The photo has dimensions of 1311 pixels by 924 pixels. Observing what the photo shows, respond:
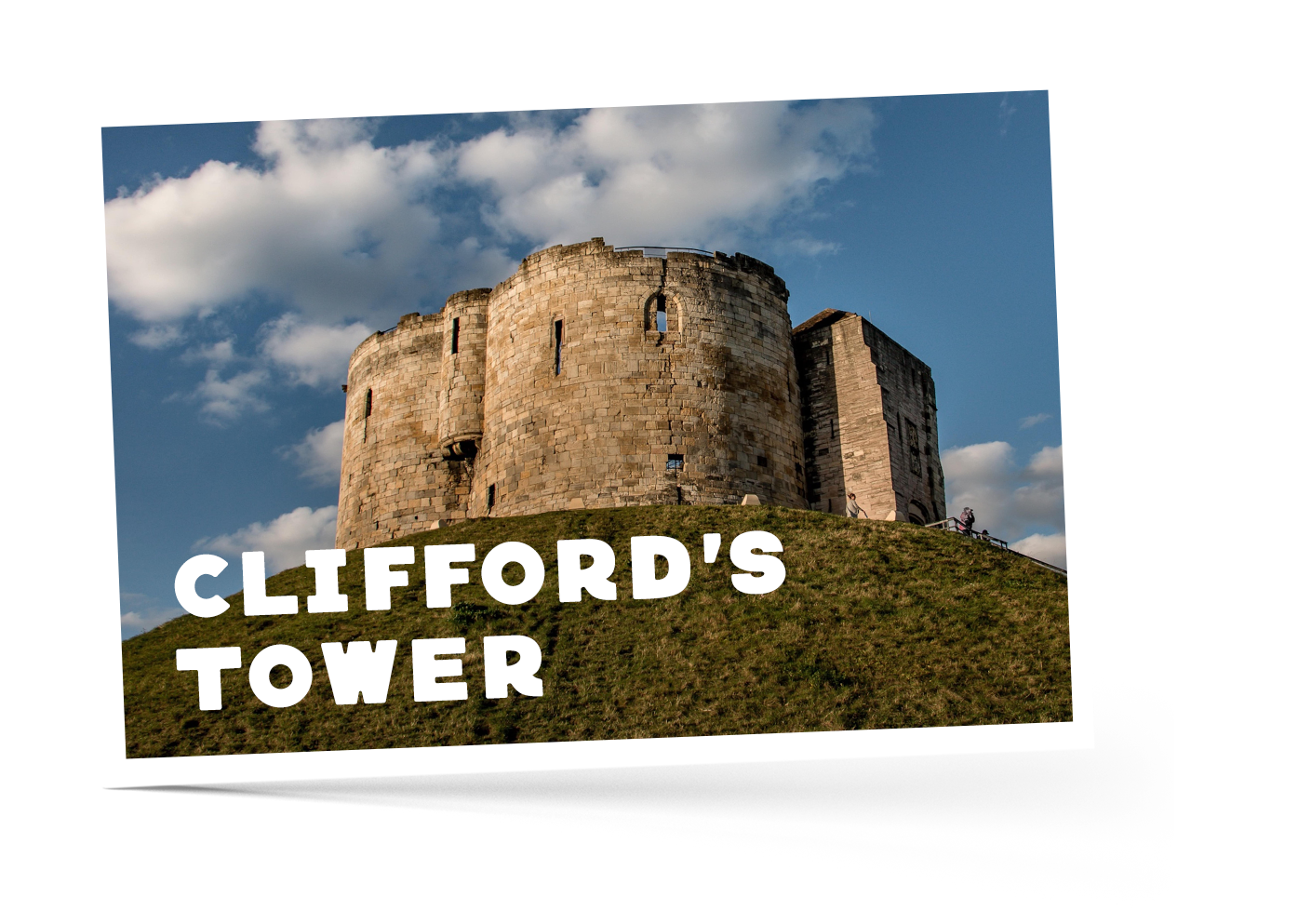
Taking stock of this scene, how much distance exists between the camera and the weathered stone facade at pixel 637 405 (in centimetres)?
2381

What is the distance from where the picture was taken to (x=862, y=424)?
86.5 feet

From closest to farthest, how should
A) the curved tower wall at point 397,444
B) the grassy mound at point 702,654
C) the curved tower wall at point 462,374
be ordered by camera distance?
the grassy mound at point 702,654
the curved tower wall at point 462,374
the curved tower wall at point 397,444

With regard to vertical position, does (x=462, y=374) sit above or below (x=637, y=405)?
above

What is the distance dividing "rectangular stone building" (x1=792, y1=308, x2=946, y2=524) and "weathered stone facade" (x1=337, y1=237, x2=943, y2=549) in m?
0.05

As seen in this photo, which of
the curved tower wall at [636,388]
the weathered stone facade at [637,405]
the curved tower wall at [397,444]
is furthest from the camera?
the curved tower wall at [397,444]

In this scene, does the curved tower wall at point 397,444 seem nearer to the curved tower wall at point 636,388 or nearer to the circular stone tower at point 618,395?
the circular stone tower at point 618,395

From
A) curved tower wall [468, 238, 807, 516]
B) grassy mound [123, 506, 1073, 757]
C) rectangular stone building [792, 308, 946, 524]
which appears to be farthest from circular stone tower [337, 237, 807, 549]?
grassy mound [123, 506, 1073, 757]

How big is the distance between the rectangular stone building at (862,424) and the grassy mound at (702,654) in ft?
19.5

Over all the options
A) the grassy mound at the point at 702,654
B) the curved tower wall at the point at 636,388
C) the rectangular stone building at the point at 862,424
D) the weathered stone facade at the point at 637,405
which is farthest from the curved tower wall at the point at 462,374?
the rectangular stone building at the point at 862,424

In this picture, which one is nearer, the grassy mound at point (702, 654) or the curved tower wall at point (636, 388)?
the grassy mound at point (702, 654)

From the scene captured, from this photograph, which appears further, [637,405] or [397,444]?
[397,444]

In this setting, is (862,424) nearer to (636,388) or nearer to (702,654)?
(636,388)

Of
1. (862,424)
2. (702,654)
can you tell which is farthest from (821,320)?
(702,654)

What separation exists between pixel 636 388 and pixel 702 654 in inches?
402
